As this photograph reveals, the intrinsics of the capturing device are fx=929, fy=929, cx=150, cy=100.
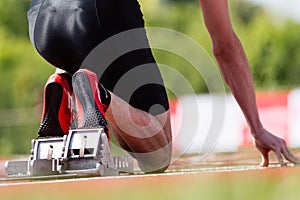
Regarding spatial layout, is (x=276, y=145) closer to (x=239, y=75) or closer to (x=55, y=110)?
(x=239, y=75)

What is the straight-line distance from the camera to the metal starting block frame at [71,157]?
12.9 ft

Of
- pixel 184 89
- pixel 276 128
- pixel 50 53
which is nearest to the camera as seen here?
pixel 50 53

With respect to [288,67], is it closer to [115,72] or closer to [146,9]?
[146,9]

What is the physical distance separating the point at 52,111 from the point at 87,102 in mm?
429

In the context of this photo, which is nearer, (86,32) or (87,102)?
(87,102)

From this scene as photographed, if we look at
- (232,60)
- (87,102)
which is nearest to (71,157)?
(87,102)

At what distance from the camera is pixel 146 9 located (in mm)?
26109

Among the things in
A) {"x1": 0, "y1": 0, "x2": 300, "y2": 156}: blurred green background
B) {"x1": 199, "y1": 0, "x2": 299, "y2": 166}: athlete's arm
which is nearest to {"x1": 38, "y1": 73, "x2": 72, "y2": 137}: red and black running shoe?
{"x1": 199, "y1": 0, "x2": 299, "y2": 166}: athlete's arm

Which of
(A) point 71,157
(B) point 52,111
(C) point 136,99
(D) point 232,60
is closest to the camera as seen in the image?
(A) point 71,157

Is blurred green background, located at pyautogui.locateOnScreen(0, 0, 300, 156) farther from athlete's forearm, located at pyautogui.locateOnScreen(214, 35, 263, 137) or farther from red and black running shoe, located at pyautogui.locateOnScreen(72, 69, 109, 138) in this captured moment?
red and black running shoe, located at pyautogui.locateOnScreen(72, 69, 109, 138)

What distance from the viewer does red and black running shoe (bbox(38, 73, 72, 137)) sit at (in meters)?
4.54

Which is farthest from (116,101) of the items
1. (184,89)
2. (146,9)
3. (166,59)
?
(146,9)

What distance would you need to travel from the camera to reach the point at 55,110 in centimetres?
455

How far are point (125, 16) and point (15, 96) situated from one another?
45.8ft
